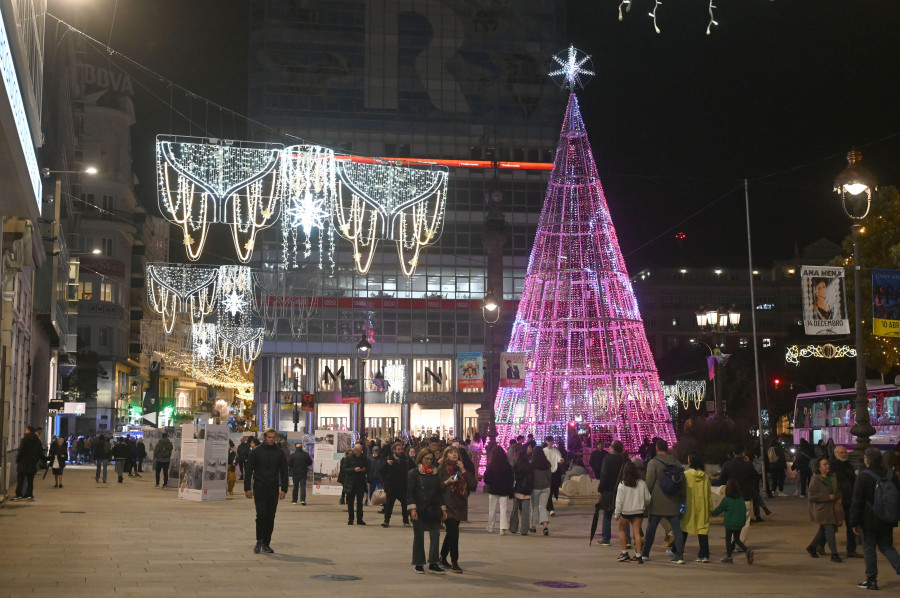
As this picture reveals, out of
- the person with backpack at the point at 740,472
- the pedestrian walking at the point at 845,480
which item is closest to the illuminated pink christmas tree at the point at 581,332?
the person with backpack at the point at 740,472

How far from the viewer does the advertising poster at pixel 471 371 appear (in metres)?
34.0

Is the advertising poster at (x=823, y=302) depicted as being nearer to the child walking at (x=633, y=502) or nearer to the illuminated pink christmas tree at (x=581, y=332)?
the child walking at (x=633, y=502)

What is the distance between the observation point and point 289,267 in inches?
2768

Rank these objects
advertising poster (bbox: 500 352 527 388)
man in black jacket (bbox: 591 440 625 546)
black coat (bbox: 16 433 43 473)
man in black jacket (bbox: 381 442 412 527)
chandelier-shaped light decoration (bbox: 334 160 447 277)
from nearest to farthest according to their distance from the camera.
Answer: man in black jacket (bbox: 591 440 625 546) → man in black jacket (bbox: 381 442 412 527) → black coat (bbox: 16 433 43 473) → advertising poster (bbox: 500 352 527 388) → chandelier-shaped light decoration (bbox: 334 160 447 277)

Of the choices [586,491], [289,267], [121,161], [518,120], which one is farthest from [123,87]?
[586,491]

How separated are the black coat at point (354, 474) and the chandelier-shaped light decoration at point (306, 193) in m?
11.1

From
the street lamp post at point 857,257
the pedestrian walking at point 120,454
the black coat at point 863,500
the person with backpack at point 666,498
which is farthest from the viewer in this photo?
the pedestrian walking at point 120,454

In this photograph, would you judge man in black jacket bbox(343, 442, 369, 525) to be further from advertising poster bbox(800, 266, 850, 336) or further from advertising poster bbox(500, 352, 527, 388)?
advertising poster bbox(500, 352, 527, 388)

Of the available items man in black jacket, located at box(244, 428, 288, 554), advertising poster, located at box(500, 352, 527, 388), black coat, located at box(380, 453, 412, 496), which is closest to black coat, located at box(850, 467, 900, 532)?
man in black jacket, located at box(244, 428, 288, 554)

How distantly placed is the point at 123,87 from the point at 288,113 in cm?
2174

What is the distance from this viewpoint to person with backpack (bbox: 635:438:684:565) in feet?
49.0

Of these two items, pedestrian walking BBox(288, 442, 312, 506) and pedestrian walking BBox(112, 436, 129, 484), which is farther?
pedestrian walking BBox(112, 436, 129, 484)

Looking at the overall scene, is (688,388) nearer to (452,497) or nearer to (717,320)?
(717,320)

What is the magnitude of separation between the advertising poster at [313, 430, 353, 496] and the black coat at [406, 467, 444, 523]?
17.3 meters
